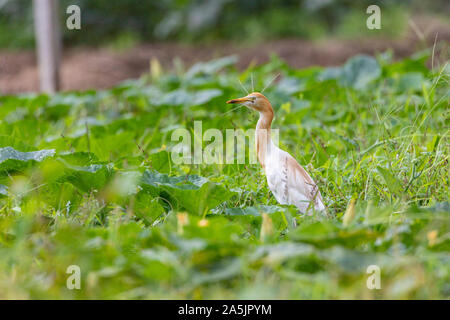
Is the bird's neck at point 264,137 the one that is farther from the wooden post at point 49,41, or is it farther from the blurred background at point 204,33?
the blurred background at point 204,33

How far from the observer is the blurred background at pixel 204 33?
6785mm

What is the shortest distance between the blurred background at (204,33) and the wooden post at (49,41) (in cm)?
112

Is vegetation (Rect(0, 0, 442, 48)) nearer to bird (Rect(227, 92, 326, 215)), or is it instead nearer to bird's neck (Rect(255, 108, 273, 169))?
bird's neck (Rect(255, 108, 273, 169))

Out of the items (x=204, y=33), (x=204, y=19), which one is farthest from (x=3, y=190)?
(x=204, y=33)

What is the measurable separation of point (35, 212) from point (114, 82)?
4477 millimetres

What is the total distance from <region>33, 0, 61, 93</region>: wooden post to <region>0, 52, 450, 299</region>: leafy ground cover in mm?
2019

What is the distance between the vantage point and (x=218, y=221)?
5.92ft

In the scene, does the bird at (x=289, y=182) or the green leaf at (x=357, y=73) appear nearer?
the bird at (x=289, y=182)

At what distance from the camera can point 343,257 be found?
1500mm

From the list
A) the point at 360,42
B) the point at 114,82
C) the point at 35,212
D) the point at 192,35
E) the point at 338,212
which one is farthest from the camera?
the point at 192,35

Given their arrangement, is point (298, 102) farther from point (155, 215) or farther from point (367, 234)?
point (367, 234)

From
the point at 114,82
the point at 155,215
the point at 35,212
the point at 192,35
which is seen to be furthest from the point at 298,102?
the point at 192,35

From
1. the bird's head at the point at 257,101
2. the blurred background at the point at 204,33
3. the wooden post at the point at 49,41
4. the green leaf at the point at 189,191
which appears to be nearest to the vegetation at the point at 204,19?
the blurred background at the point at 204,33

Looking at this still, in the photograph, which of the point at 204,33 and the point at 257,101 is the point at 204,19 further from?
the point at 257,101
